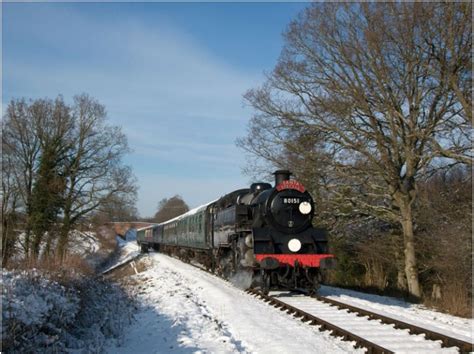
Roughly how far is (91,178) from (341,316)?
1089 inches

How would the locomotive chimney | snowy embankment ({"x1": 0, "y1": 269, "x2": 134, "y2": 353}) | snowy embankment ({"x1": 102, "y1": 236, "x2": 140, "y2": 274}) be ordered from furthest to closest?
snowy embankment ({"x1": 102, "y1": 236, "x2": 140, "y2": 274}) → the locomotive chimney → snowy embankment ({"x1": 0, "y1": 269, "x2": 134, "y2": 353})

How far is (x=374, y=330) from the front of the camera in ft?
25.7

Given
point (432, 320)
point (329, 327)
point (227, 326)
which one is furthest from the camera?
point (432, 320)

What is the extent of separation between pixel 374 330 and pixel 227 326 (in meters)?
2.47

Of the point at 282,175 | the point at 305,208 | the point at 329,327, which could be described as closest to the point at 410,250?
the point at 305,208

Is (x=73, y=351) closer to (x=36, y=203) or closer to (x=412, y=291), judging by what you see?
(x=412, y=291)

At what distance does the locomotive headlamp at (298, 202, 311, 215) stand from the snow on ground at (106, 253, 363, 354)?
2.67 metres

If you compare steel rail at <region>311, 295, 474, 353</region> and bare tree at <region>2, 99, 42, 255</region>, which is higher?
bare tree at <region>2, 99, 42, 255</region>

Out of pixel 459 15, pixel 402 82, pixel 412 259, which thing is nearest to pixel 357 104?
pixel 402 82

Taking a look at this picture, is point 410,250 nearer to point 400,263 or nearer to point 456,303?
point 400,263

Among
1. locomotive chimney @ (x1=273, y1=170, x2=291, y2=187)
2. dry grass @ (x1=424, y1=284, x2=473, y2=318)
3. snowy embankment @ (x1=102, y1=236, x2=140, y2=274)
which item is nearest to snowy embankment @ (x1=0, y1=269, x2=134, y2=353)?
locomotive chimney @ (x1=273, y1=170, x2=291, y2=187)

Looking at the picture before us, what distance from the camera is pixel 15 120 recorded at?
30.9 m

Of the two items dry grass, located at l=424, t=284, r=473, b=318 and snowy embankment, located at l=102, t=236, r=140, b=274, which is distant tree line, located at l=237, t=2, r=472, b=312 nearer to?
dry grass, located at l=424, t=284, r=473, b=318

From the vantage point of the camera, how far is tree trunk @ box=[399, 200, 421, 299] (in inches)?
622
